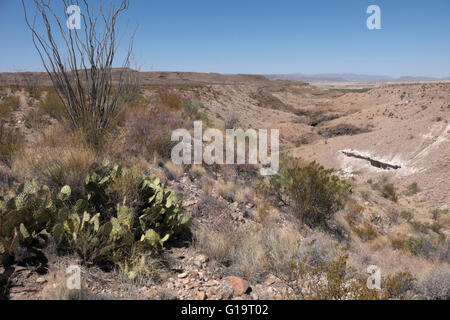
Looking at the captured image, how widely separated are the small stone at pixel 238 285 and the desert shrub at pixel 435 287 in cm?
184

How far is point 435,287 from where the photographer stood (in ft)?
8.79

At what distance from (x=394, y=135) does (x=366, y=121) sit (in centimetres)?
1322

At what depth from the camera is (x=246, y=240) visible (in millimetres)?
3393

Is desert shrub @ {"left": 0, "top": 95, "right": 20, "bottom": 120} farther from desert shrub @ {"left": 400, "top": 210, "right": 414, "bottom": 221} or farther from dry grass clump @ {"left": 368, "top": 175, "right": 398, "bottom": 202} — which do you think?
dry grass clump @ {"left": 368, "top": 175, "right": 398, "bottom": 202}

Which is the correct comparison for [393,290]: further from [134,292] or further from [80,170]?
[80,170]

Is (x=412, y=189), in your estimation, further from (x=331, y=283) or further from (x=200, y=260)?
(x=200, y=260)

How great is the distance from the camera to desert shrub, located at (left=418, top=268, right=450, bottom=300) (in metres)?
2.63

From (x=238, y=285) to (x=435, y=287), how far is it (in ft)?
6.79

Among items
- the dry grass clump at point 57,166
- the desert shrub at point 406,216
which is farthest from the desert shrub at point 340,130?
the dry grass clump at point 57,166

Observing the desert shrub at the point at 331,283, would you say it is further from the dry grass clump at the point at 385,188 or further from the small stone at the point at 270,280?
the dry grass clump at the point at 385,188

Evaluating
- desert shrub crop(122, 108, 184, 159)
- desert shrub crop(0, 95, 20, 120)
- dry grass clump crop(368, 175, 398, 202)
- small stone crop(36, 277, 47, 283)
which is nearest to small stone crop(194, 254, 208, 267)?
small stone crop(36, 277, 47, 283)

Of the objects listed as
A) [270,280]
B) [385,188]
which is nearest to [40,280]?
[270,280]

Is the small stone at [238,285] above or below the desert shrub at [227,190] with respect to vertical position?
below

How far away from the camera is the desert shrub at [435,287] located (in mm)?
2631
